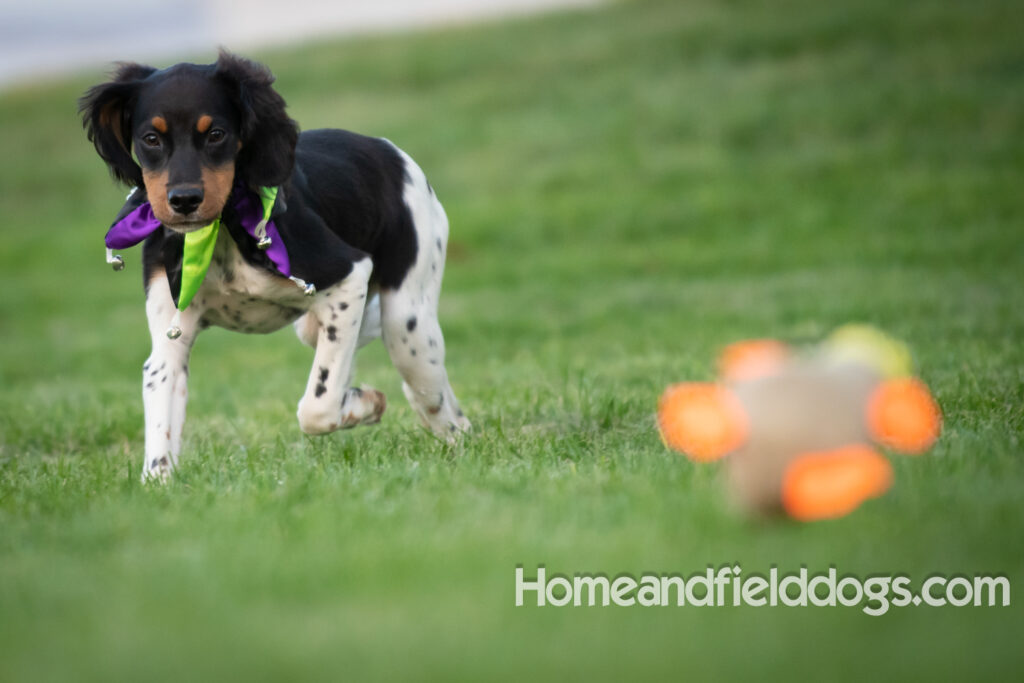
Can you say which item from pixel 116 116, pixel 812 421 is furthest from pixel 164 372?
pixel 812 421

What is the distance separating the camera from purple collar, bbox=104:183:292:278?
480cm

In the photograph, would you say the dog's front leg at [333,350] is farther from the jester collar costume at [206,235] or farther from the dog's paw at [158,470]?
the dog's paw at [158,470]

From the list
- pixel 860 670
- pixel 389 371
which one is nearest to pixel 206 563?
pixel 860 670

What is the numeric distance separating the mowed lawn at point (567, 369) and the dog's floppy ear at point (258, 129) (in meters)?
1.26

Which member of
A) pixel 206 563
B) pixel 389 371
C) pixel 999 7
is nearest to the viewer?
pixel 206 563

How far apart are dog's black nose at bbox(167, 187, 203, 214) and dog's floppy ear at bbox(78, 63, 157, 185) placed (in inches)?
20.2

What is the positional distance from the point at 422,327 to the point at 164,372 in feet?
4.25

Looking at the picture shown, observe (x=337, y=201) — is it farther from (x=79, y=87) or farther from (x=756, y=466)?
(x=79, y=87)

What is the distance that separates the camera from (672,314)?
39.5 ft

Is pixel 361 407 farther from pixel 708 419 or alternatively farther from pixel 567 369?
pixel 567 369

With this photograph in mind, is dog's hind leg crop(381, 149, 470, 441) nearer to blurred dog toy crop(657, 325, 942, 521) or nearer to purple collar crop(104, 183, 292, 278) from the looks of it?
purple collar crop(104, 183, 292, 278)

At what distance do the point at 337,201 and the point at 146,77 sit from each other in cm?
105

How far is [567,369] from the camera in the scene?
8.12 meters

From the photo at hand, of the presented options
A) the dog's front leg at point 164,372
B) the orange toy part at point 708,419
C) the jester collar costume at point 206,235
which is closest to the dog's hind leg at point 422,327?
the jester collar costume at point 206,235
